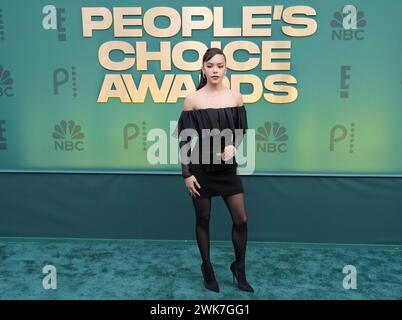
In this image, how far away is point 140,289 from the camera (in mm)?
2537

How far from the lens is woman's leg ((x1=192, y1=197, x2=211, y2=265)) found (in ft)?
7.96

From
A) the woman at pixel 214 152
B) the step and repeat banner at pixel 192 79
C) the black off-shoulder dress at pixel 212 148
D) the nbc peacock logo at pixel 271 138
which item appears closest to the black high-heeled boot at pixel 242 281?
the woman at pixel 214 152

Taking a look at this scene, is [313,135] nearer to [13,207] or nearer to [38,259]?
[38,259]

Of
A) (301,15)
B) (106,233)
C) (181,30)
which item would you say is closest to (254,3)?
(301,15)

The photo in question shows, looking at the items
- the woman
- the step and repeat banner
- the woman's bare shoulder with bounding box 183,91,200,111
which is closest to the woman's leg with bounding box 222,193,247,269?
the woman

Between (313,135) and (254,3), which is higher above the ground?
(254,3)

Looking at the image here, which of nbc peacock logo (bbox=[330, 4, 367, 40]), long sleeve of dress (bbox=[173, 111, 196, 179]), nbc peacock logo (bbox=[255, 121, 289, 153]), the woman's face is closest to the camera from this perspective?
the woman's face

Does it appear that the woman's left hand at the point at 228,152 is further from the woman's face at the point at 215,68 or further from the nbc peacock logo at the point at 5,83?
the nbc peacock logo at the point at 5,83

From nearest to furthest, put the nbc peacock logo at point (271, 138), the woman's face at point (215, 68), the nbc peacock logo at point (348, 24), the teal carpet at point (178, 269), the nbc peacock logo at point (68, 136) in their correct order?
the woman's face at point (215, 68)
the teal carpet at point (178, 269)
the nbc peacock logo at point (348, 24)
the nbc peacock logo at point (271, 138)
the nbc peacock logo at point (68, 136)

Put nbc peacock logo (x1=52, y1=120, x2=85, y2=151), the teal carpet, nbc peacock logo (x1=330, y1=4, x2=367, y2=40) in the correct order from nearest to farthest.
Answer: the teal carpet < nbc peacock logo (x1=330, y1=4, x2=367, y2=40) < nbc peacock logo (x1=52, y1=120, x2=85, y2=151)

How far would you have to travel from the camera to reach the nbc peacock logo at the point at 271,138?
3031 mm

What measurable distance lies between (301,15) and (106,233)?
2.27 meters

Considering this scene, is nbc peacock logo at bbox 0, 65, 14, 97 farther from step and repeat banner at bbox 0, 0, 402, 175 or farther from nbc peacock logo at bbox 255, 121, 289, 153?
nbc peacock logo at bbox 255, 121, 289, 153

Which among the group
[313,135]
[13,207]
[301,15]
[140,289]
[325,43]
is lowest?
[140,289]
